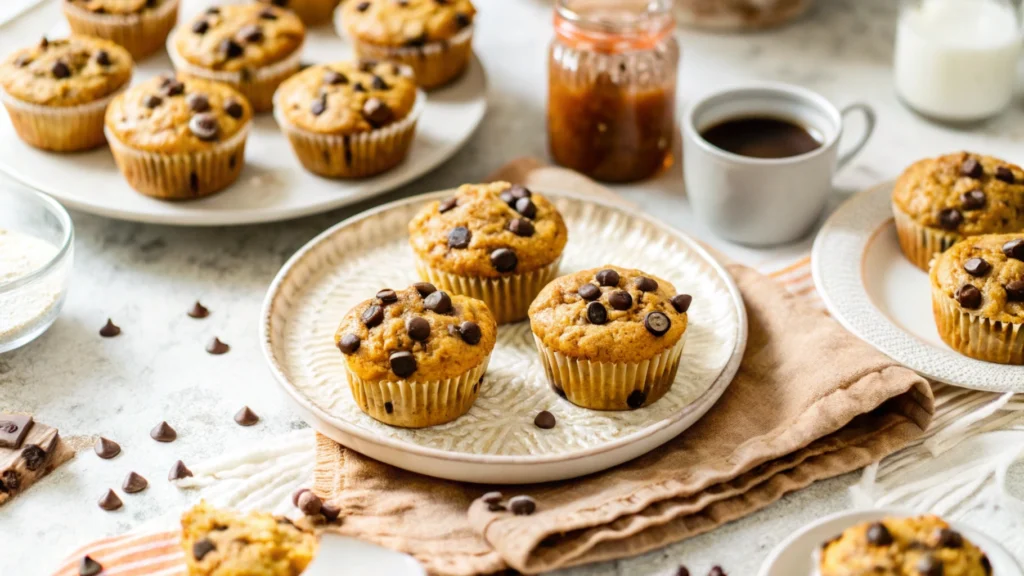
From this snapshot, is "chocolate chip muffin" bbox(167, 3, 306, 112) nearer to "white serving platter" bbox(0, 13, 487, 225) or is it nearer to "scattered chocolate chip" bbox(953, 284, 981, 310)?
"white serving platter" bbox(0, 13, 487, 225)

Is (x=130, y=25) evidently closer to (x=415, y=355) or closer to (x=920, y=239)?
(x=415, y=355)

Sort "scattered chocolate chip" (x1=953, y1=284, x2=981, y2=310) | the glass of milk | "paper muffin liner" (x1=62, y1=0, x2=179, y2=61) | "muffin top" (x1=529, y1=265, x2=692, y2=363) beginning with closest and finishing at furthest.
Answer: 1. "muffin top" (x1=529, y1=265, x2=692, y2=363)
2. "scattered chocolate chip" (x1=953, y1=284, x2=981, y2=310)
3. the glass of milk
4. "paper muffin liner" (x1=62, y1=0, x2=179, y2=61)

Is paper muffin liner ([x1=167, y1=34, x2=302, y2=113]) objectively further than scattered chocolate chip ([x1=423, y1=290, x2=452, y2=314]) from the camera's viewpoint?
Yes

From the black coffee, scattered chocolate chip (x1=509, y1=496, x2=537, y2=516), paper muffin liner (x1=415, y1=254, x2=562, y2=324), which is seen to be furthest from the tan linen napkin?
→ the black coffee

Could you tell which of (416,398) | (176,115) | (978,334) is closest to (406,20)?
(176,115)

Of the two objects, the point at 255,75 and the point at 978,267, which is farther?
the point at 255,75
